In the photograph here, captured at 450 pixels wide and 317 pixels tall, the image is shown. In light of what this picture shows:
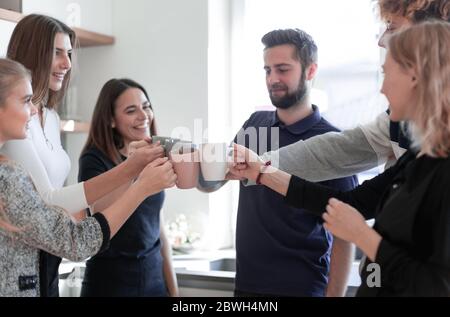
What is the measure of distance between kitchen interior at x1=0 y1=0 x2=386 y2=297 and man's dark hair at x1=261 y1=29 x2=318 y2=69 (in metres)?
0.92

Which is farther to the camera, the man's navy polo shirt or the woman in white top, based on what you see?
the man's navy polo shirt

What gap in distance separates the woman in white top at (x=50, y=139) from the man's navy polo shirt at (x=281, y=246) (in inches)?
14.3

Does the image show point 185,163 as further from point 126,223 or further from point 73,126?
point 73,126

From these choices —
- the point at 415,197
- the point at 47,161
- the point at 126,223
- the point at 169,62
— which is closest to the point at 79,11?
the point at 169,62

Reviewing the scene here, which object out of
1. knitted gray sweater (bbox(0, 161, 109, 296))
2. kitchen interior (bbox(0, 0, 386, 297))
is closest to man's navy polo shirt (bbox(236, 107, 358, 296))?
knitted gray sweater (bbox(0, 161, 109, 296))

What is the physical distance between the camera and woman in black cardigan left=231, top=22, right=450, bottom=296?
93 centimetres

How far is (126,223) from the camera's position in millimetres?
2141

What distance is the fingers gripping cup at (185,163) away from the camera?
1398mm

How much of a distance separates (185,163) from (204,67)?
1602 mm

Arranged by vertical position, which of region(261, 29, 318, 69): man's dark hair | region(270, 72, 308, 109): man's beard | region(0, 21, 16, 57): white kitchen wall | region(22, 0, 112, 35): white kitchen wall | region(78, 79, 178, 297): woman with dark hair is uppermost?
region(22, 0, 112, 35): white kitchen wall

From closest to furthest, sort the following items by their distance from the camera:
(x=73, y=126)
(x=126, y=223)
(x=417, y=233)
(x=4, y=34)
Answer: (x=417, y=233) → (x=126, y=223) → (x=4, y=34) → (x=73, y=126)

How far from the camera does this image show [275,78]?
1847 mm

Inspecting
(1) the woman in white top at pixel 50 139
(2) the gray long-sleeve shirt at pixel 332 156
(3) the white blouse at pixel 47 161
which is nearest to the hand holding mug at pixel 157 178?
Answer: (1) the woman in white top at pixel 50 139

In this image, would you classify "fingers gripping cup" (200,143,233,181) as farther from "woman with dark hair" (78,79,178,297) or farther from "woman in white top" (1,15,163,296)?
"woman with dark hair" (78,79,178,297)
